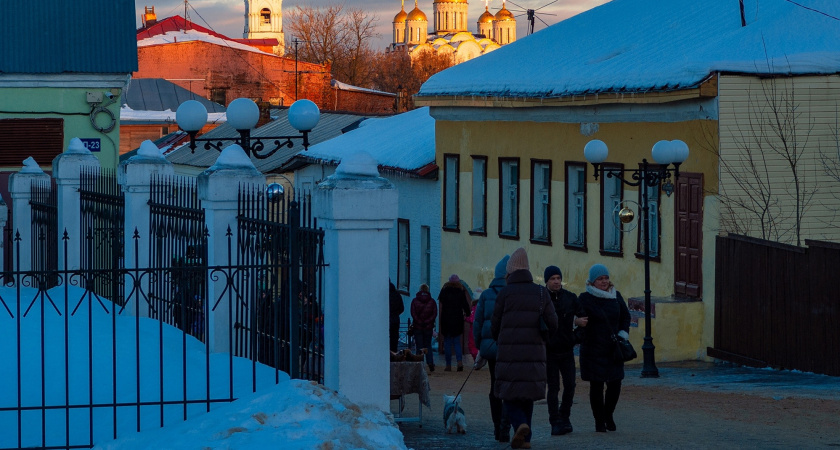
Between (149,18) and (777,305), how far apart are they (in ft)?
245

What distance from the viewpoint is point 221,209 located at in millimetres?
10445

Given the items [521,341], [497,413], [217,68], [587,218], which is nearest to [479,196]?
[587,218]

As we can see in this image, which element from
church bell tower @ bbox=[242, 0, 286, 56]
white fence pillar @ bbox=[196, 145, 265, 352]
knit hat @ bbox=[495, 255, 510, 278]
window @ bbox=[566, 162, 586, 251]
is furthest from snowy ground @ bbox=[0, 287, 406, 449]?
church bell tower @ bbox=[242, 0, 286, 56]

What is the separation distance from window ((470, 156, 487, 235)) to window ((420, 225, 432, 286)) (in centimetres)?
232

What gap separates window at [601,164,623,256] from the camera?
23.1 meters

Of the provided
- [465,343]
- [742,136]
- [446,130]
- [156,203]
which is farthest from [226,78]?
[156,203]

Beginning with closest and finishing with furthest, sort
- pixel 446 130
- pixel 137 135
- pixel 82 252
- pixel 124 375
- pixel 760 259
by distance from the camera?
pixel 124 375 < pixel 82 252 < pixel 760 259 < pixel 446 130 < pixel 137 135

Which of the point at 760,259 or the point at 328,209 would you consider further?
the point at 760,259

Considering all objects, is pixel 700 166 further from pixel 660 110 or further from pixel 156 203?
pixel 156 203

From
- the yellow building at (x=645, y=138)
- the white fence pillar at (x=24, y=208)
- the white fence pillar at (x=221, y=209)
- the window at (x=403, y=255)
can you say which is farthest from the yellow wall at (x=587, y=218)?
the white fence pillar at (x=221, y=209)

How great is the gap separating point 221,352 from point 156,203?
2076mm

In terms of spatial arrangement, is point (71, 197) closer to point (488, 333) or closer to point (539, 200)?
point (488, 333)

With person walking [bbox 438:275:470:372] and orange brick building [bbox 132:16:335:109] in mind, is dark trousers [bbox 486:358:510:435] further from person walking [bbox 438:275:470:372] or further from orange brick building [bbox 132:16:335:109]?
orange brick building [bbox 132:16:335:109]

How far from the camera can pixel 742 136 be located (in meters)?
19.9
